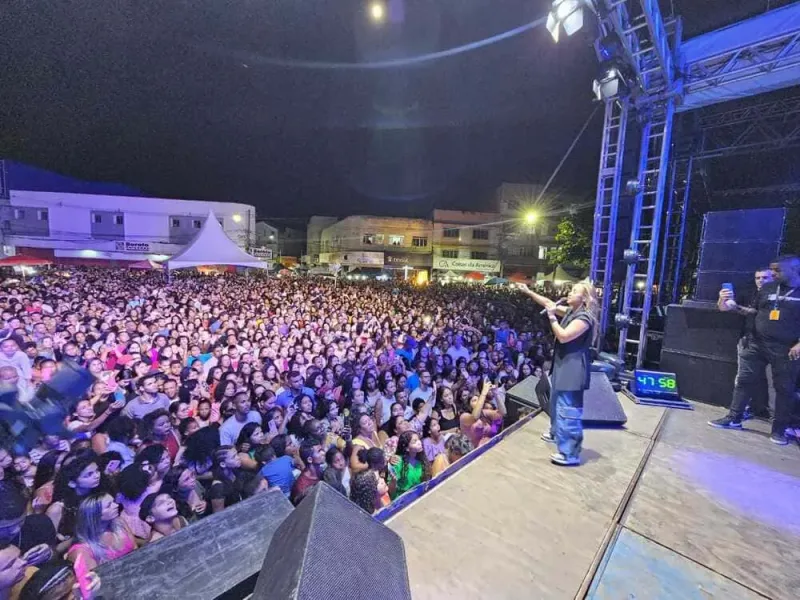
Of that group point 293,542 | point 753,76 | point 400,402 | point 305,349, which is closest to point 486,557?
point 293,542

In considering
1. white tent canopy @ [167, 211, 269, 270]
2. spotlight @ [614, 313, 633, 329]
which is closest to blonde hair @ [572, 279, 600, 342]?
spotlight @ [614, 313, 633, 329]

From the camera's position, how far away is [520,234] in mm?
30938

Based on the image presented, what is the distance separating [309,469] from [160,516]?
110cm

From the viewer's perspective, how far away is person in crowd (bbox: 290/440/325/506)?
9.98 feet

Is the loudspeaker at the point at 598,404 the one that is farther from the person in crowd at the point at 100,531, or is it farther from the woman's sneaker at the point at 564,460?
the person in crowd at the point at 100,531

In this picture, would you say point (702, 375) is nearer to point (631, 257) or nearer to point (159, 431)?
point (631, 257)

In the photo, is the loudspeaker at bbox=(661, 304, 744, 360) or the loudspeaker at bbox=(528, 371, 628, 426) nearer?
the loudspeaker at bbox=(528, 371, 628, 426)

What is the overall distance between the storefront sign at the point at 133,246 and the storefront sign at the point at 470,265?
23.0 metres

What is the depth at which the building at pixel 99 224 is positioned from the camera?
2469 cm

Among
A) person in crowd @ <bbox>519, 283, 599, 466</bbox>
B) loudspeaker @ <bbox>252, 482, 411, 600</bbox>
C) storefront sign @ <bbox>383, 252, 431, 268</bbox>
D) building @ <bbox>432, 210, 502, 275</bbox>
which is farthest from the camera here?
storefront sign @ <bbox>383, 252, 431, 268</bbox>

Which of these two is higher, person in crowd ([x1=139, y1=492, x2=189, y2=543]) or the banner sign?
Answer: the banner sign

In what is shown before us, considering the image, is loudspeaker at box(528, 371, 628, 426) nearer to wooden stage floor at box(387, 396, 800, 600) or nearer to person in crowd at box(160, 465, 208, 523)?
wooden stage floor at box(387, 396, 800, 600)

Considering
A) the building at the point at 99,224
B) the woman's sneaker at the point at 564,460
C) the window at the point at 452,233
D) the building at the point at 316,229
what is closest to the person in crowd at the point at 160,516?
the woman's sneaker at the point at 564,460

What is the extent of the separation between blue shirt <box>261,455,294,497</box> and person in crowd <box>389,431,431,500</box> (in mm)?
938
